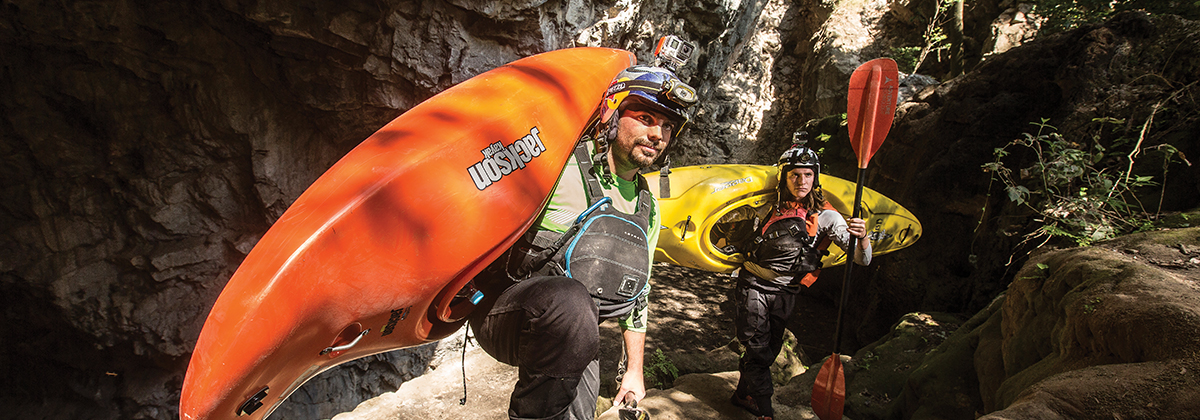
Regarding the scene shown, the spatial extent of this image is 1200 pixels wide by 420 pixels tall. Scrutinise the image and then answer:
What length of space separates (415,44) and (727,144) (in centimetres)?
750

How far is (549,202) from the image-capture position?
5.54ft

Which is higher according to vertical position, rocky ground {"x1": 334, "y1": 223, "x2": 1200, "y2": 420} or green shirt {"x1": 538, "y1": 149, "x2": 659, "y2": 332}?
green shirt {"x1": 538, "y1": 149, "x2": 659, "y2": 332}

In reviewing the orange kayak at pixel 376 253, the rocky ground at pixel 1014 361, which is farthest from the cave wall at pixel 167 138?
the orange kayak at pixel 376 253

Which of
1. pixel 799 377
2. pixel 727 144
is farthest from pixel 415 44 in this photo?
pixel 727 144

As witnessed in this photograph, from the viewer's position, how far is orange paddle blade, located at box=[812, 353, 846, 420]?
9.23 ft

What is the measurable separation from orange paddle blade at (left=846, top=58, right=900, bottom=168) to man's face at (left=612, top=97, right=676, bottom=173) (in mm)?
1738

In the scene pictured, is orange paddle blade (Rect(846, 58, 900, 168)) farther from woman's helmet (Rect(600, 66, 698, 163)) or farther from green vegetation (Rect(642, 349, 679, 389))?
green vegetation (Rect(642, 349, 679, 389))

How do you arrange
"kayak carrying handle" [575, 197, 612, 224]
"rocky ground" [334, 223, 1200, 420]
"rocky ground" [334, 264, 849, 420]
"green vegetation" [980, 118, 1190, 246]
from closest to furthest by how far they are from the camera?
"rocky ground" [334, 223, 1200, 420]
"kayak carrying handle" [575, 197, 612, 224]
"green vegetation" [980, 118, 1190, 246]
"rocky ground" [334, 264, 849, 420]

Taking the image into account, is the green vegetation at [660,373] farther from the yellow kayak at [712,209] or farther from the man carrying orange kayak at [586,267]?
the man carrying orange kayak at [586,267]

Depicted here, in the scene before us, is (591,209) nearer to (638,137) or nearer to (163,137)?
(638,137)

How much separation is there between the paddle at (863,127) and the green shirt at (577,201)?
5.61 ft

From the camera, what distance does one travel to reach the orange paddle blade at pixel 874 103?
2891 mm

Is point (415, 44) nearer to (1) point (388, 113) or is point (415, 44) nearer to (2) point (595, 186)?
(1) point (388, 113)

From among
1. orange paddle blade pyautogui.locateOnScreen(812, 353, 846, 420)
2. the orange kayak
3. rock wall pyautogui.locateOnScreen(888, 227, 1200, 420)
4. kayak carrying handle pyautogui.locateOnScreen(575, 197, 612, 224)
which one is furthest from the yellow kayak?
the orange kayak
